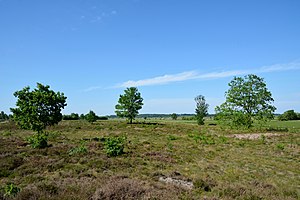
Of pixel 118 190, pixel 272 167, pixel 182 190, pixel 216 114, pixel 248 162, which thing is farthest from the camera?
pixel 216 114

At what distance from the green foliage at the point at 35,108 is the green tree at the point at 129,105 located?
40.3 m

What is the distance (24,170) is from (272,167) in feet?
47.9

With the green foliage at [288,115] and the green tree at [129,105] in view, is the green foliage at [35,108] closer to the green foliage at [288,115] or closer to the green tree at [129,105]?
the green tree at [129,105]

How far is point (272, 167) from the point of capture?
14.8 metres

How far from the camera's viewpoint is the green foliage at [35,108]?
85.7ft

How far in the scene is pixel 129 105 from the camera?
67500mm

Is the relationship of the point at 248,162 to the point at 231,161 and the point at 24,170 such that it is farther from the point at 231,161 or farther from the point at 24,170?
the point at 24,170

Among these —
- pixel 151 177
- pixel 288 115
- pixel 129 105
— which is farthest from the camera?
pixel 288 115

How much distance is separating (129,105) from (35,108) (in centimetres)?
4208

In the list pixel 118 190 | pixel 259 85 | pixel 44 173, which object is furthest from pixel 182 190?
pixel 259 85

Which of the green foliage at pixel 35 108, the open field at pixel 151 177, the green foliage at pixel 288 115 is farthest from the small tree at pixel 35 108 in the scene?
the green foliage at pixel 288 115

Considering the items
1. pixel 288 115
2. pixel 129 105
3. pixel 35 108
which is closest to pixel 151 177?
pixel 35 108

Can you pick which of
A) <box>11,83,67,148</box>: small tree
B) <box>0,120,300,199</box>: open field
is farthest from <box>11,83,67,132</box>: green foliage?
<box>0,120,300,199</box>: open field

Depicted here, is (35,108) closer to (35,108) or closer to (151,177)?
(35,108)
